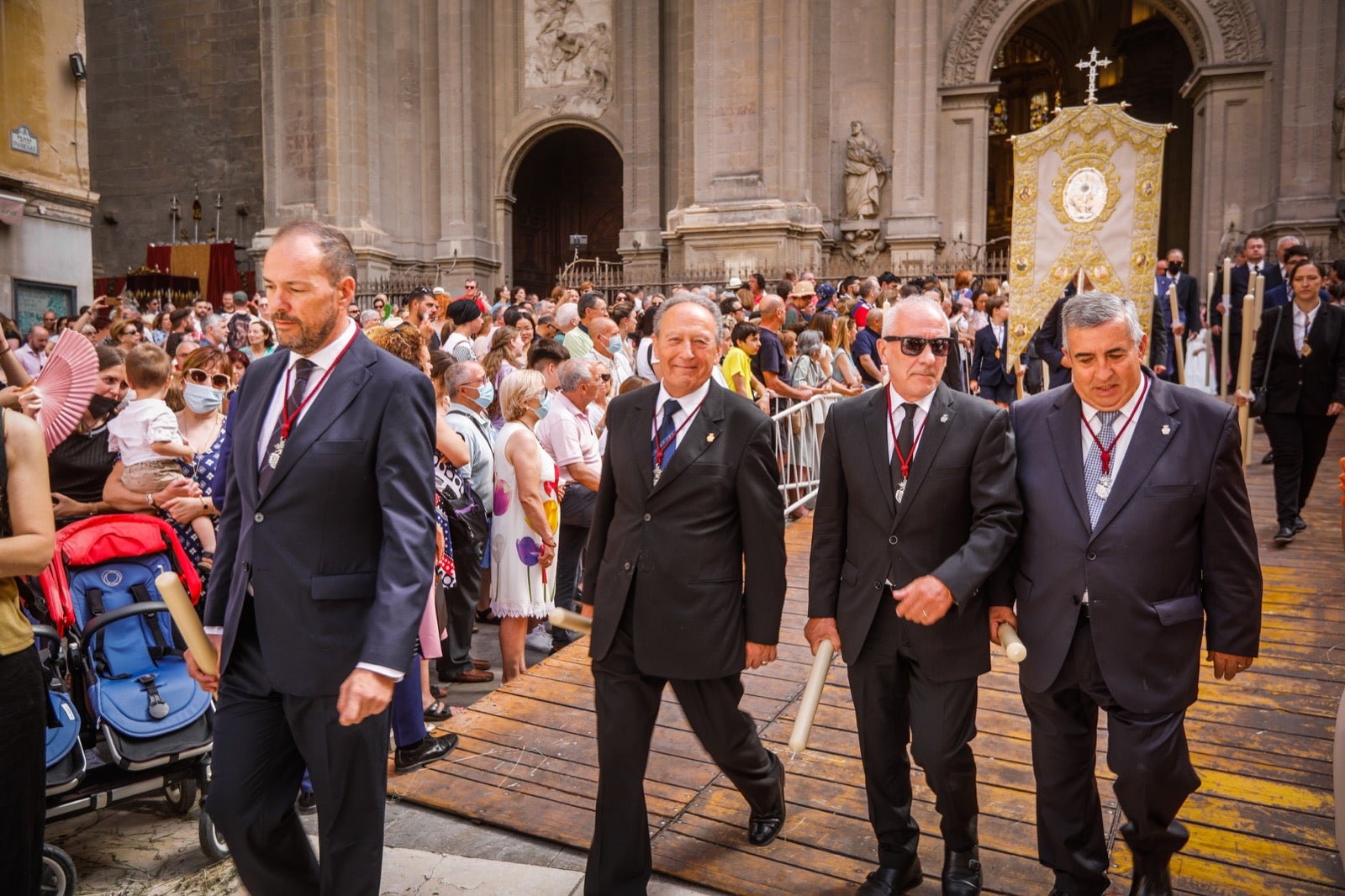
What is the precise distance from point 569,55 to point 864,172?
319 inches

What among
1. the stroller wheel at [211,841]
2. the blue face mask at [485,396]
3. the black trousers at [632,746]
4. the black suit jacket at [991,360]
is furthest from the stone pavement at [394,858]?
the black suit jacket at [991,360]

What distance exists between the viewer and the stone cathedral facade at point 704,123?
64.8ft

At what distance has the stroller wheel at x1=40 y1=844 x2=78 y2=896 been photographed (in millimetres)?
3572

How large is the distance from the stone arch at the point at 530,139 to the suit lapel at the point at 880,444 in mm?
21840

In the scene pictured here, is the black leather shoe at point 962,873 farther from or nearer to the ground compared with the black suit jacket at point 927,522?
nearer to the ground

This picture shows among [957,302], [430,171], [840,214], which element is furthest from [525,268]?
[957,302]

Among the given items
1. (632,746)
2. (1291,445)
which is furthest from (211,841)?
(1291,445)

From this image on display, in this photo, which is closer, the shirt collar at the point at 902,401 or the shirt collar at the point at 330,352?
the shirt collar at the point at 330,352

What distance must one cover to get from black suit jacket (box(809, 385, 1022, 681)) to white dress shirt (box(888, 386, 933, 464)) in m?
0.02

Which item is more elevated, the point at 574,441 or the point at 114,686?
the point at 574,441

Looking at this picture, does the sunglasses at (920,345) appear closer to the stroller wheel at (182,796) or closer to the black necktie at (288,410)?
the black necktie at (288,410)

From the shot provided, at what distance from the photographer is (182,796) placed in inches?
169

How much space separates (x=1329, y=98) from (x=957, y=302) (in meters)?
10.6

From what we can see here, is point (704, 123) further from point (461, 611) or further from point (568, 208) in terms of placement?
point (461, 611)
